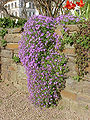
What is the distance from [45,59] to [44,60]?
0.09ft

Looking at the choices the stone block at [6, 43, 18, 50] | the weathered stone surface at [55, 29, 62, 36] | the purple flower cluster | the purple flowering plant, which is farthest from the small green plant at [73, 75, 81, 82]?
the stone block at [6, 43, 18, 50]

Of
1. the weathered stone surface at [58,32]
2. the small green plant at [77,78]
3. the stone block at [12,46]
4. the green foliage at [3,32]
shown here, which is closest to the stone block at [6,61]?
the stone block at [12,46]

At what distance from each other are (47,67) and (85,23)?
1.04 m

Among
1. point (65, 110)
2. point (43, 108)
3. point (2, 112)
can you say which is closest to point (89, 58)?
point (65, 110)

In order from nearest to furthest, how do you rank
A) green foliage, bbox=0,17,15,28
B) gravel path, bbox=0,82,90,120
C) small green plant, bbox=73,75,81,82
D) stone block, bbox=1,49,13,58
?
small green plant, bbox=73,75,81,82 < gravel path, bbox=0,82,90,120 < stone block, bbox=1,49,13,58 < green foliage, bbox=0,17,15,28

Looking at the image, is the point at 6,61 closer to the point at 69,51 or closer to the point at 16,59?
the point at 16,59

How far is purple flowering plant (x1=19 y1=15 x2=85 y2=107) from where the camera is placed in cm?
296

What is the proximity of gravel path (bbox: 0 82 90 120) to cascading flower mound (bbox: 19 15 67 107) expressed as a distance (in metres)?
0.18

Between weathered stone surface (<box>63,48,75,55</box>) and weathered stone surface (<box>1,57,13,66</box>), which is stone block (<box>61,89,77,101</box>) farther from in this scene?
weathered stone surface (<box>1,57,13,66</box>)

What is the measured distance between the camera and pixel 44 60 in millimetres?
3066

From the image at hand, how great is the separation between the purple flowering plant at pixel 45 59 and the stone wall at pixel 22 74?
127 millimetres

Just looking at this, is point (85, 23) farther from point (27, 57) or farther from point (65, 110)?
point (65, 110)

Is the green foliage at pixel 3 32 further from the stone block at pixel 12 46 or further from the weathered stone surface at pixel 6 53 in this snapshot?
the weathered stone surface at pixel 6 53

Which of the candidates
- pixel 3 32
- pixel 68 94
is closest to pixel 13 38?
pixel 3 32
